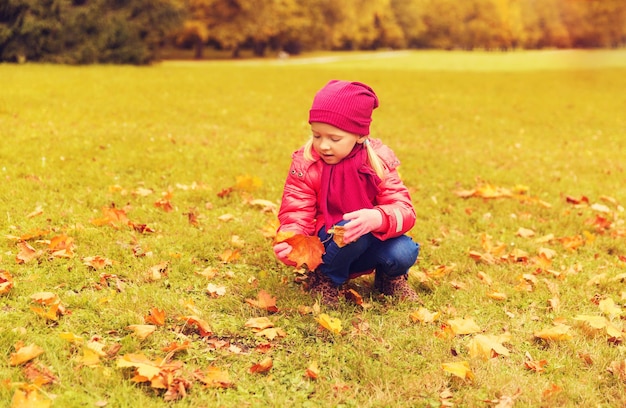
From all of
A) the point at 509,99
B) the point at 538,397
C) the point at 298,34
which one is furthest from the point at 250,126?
the point at 298,34

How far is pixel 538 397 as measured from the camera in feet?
9.12

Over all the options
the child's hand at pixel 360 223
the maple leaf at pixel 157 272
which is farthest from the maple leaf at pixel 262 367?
the maple leaf at pixel 157 272

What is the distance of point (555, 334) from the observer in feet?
10.9

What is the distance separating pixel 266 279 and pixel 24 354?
1629 millimetres

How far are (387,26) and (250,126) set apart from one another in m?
57.0

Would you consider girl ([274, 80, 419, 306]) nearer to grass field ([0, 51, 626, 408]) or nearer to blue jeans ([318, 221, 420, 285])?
blue jeans ([318, 221, 420, 285])

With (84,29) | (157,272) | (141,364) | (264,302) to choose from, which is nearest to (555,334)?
(264,302)

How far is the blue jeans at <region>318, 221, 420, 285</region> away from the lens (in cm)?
350

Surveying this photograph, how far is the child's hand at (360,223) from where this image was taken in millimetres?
3203

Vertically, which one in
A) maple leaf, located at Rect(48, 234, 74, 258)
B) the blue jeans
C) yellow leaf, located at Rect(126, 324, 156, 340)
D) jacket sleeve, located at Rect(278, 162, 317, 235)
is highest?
jacket sleeve, located at Rect(278, 162, 317, 235)

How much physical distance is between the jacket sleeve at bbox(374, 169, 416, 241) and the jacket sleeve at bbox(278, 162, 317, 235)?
1.33 feet

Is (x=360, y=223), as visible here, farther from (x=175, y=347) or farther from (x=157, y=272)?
(x=157, y=272)

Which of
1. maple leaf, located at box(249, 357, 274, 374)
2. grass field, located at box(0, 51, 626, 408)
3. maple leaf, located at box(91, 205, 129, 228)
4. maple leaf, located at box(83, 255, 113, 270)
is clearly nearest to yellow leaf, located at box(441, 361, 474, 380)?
grass field, located at box(0, 51, 626, 408)

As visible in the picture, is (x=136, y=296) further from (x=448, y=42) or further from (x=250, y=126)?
(x=448, y=42)
